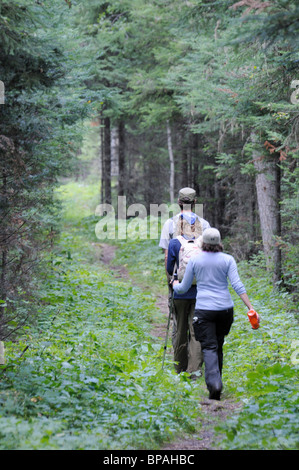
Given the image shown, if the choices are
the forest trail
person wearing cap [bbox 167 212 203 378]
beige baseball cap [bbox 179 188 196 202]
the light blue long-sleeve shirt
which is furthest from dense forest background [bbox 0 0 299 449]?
beige baseball cap [bbox 179 188 196 202]

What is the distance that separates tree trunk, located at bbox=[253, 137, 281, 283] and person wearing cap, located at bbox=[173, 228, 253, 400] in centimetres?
585

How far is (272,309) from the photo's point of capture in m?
10.1

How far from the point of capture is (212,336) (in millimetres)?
5871

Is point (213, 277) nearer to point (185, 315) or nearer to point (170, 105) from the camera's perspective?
point (185, 315)

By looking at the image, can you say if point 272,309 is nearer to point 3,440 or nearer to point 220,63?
point 220,63

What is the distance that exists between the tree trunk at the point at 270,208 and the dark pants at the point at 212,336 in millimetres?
5862

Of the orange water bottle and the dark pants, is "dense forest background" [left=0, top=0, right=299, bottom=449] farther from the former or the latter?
the orange water bottle

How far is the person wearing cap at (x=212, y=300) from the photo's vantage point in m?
5.80

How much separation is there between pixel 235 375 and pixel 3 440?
3860mm

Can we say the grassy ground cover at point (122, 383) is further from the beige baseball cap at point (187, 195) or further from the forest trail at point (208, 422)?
Answer: the beige baseball cap at point (187, 195)

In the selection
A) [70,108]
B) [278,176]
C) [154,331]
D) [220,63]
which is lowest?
[154,331]

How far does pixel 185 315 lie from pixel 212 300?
44.7 inches

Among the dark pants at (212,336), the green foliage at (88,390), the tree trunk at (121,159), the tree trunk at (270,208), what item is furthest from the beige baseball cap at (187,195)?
the tree trunk at (121,159)
